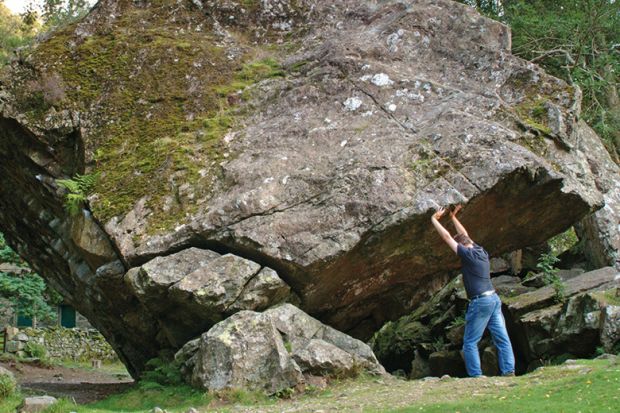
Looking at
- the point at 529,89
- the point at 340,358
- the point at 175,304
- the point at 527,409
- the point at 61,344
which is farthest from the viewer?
the point at 61,344

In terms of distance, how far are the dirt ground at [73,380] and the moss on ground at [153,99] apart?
4.30m

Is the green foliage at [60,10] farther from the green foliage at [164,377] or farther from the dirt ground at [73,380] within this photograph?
the green foliage at [164,377]

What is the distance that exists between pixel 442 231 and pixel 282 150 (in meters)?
3.45

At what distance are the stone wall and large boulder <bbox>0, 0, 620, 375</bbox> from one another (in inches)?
683

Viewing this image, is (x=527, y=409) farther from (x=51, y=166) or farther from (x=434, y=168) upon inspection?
(x=51, y=166)

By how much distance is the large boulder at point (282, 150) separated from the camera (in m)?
11.8

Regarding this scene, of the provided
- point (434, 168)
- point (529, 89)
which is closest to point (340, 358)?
point (434, 168)

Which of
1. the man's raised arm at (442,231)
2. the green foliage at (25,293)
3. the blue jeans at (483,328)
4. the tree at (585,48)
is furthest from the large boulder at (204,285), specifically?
the green foliage at (25,293)

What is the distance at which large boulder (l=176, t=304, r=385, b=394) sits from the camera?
998 cm

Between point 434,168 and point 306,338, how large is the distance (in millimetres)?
3768

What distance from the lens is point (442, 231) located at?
11062 millimetres

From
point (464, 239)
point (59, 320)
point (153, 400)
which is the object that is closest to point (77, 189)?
point (153, 400)

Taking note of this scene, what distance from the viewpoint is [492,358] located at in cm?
1361

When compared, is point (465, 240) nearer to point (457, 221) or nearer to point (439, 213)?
point (457, 221)
